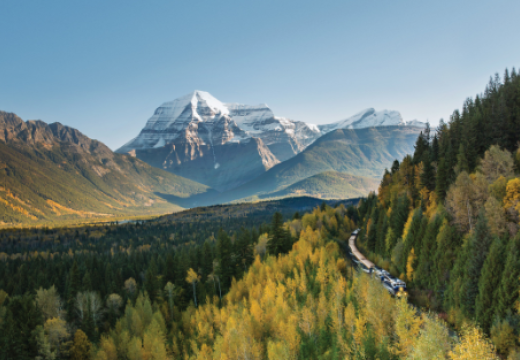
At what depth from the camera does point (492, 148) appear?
238ft

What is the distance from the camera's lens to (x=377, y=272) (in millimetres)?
83188

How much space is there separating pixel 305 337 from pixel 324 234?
5676cm

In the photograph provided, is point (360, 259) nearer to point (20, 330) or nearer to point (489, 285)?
point (489, 285)

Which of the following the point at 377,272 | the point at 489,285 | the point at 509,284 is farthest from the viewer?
the point at 377,272

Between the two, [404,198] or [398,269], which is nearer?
[398,269]

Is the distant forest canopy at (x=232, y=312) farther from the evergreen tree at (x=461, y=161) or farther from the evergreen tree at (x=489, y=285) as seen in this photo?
the evergreen tree at (x=461, y=161)

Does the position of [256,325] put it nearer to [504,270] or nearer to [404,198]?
[504,270]

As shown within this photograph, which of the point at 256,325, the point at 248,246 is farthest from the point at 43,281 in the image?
the point at 256,325

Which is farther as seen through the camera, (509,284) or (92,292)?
(92,292)

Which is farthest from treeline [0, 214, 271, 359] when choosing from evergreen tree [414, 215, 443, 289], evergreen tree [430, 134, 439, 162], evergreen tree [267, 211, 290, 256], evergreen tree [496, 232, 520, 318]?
evergreen tree [496, 232, 520, 318]

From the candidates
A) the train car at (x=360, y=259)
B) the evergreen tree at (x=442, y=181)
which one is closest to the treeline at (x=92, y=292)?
the train car at (x=360, y=259)

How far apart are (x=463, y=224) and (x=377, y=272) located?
2395 centimetres

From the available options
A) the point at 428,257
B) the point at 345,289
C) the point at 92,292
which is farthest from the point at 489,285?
the point at 92,292

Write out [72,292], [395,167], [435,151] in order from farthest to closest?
[395,167]
[72,292]
[435,151]
